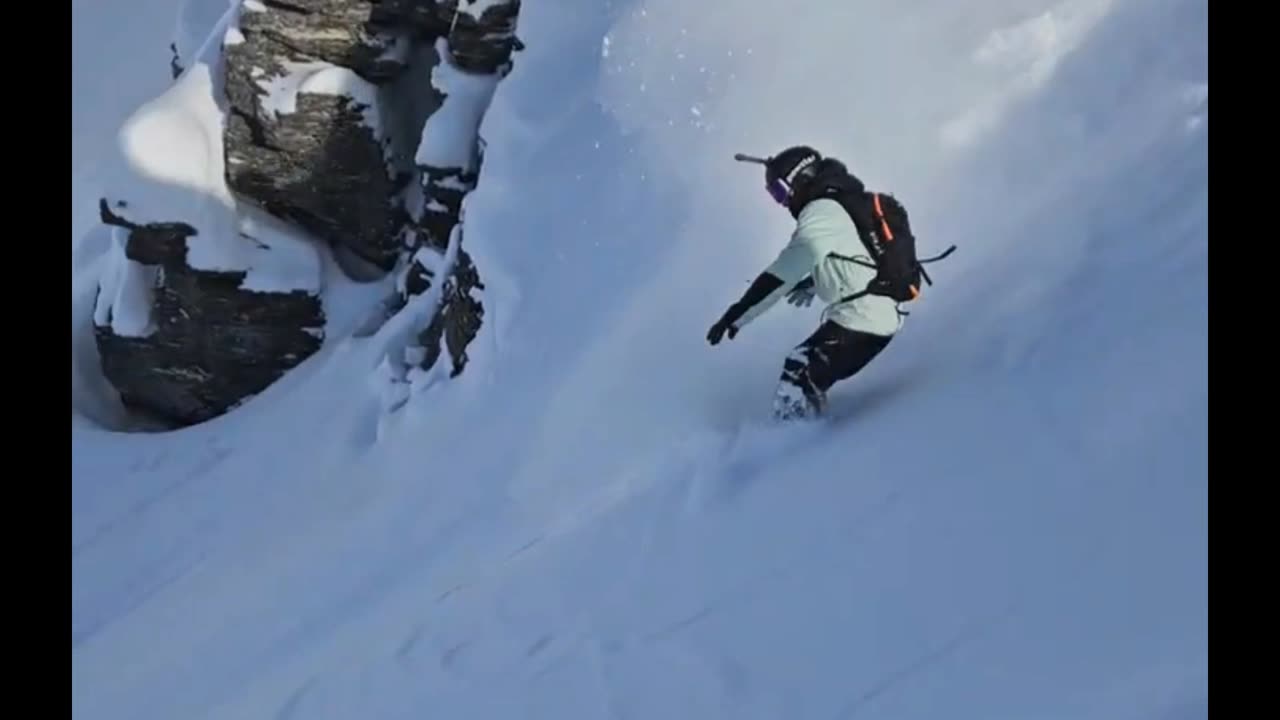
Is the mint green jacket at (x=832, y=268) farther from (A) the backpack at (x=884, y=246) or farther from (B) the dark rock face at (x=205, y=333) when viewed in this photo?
(B) the dark rock face at (x=205, y=333)

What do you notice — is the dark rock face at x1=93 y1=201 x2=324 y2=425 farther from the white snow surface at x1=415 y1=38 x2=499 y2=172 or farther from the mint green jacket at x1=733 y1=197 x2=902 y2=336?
the mint green jacket at x1=733 y1=197 x2=902 y2=336

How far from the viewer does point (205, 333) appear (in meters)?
17.0

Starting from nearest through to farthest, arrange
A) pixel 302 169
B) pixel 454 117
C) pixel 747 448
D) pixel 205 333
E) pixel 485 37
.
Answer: pixel 747 448 < pixel 485 37 < pixel 454 117 < pixel 302 169 < pixel 205 333

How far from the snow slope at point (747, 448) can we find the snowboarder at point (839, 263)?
1.35 feet

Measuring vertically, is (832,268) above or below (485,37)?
below

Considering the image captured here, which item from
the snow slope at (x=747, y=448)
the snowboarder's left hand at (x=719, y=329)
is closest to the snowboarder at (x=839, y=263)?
the snowboarder's left hand at (x=719, y=329)

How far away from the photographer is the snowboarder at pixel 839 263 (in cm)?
579

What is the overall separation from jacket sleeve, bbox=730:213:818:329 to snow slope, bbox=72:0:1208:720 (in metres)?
0.74

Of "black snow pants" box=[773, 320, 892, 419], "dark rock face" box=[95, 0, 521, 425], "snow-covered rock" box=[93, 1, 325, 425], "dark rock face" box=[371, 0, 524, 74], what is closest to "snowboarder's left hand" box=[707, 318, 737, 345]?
"black snow pants" box=[773, 320, 892, 419]

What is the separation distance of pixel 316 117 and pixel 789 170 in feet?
39.1

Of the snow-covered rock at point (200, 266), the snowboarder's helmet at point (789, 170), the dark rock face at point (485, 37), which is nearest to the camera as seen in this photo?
the snowboarder's helmet at point (789, 170)

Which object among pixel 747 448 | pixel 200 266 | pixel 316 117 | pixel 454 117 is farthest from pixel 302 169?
pixel 747 448

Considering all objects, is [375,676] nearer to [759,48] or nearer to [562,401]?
[562,401]

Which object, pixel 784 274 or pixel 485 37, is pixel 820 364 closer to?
pixel 784 274
